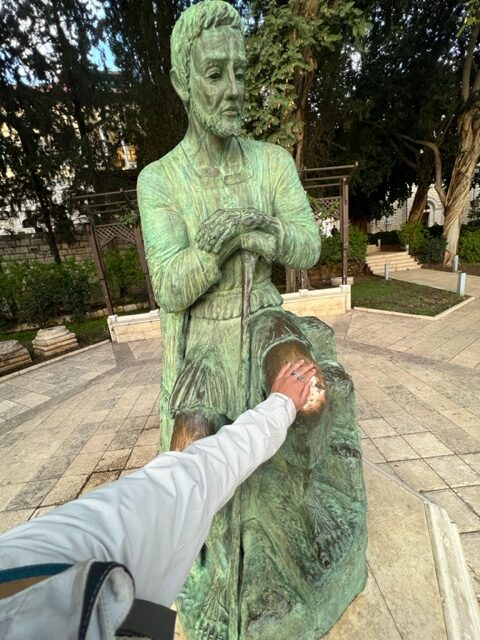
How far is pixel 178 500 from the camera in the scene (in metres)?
0.73

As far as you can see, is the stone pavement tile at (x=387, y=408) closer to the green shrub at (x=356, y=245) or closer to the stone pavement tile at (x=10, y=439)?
the stone pavement tile at (x=10, y=439)

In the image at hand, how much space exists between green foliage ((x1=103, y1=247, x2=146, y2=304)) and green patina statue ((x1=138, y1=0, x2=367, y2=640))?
10.5 meters

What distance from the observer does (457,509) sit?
2.56 meters

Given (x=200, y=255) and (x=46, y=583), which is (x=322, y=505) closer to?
(x=200, y=255)

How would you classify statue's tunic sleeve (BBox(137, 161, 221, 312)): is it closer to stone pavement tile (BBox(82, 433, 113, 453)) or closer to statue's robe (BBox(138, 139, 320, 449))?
statue's robe (BBox(138, 139, 320, 449))

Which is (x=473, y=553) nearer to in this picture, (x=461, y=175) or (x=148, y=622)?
(x=148, y=622)

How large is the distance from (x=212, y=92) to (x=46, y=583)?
1541 mm

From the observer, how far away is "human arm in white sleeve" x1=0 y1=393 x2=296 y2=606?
548 millimetres

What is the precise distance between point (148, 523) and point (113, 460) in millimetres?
3228

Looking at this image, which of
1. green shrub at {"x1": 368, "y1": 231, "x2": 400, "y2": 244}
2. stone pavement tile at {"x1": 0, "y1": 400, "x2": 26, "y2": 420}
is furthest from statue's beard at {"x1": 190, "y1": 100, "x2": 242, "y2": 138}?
green shrub at {"x1": 368, "y1": 231, "x2": 400, "y2": 244}

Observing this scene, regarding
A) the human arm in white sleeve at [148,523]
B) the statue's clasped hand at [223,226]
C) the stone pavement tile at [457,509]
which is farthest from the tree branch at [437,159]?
the human arm in white sleeve at [148,523]

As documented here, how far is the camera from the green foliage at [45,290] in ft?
33.9

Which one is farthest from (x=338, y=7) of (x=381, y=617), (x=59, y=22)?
(x=59, y=22)

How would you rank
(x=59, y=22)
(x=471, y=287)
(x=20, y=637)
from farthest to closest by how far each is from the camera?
(x=59, y=22), (x=471, y=287), (x=20, y=637)
